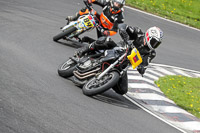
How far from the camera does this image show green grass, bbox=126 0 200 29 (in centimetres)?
1927

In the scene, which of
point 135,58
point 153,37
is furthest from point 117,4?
point 135,58

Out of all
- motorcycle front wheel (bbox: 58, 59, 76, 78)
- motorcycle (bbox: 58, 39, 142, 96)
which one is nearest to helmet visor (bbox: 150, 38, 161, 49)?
motorcycle (bbox: 58, 39, 142, 96)

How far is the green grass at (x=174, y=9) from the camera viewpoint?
19.3m

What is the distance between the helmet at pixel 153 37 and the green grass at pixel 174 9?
11893 mm

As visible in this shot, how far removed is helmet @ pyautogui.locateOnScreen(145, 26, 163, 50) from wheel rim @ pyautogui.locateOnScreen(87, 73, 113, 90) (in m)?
1.04

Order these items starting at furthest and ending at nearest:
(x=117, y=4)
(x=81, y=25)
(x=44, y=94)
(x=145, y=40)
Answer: (x=81, y=25)
(x=117, y=4)
(x=145, y=40)
(x=44, y=94)

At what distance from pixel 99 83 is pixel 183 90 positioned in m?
4.04

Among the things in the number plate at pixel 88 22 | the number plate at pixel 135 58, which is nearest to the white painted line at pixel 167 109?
the number plate at pixel 135 58

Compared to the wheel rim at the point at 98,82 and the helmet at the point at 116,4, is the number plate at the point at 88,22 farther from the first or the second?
the wheel rim at the point at 98,82

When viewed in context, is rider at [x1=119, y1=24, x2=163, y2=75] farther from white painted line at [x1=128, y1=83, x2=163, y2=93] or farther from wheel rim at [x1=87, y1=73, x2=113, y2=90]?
white painted line at [x1=128, y1=83, x2=163, y2=93]

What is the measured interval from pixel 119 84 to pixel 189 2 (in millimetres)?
16448

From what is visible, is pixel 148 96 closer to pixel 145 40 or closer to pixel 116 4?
pixel 145 40

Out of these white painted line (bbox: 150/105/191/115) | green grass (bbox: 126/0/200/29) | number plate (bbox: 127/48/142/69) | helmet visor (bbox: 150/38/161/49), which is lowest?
green grass (bbox: 126/0/200/29)

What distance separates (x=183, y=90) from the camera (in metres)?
10.5
